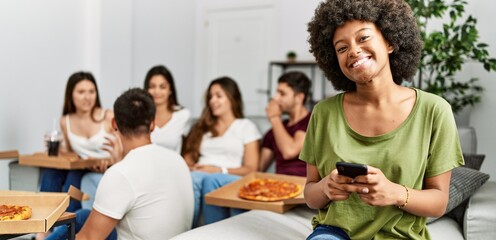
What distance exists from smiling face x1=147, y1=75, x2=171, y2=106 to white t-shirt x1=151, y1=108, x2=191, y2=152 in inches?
5.0

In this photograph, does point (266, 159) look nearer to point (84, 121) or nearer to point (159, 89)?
point (159, 89)

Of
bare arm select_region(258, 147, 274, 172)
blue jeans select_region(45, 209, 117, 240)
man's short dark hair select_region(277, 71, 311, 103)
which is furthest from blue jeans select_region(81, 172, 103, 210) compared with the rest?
man's short dark hair select_region(277, 71, 311, 103)

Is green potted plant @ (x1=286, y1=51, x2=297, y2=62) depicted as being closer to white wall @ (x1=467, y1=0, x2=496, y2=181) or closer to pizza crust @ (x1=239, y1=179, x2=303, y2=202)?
white wall @ (x1=467, y1=0, x2=496, y2=181)

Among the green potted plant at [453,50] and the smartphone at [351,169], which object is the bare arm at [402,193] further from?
the green potted plant at [453,50]

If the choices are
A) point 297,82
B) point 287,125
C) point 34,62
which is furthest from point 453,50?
point 34,62

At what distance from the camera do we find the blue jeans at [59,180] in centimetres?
284

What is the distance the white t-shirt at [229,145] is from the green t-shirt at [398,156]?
176cm

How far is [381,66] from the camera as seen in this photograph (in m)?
1.34

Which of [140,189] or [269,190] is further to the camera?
[269,190]

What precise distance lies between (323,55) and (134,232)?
39.3 inches

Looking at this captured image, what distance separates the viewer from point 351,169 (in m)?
1.18

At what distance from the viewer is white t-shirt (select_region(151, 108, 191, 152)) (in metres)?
3.24

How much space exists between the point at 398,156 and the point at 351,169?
23 cm

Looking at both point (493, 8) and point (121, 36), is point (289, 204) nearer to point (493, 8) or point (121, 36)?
point (493, 8)
